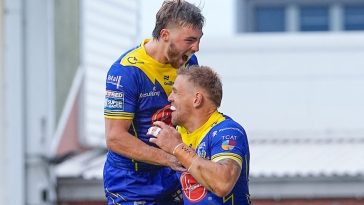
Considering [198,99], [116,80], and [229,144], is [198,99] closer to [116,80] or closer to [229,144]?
[229,144]

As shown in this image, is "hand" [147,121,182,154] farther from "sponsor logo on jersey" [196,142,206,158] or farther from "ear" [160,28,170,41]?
"ear" [160,28,170,41]

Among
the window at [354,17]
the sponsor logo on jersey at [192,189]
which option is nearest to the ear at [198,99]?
the sponsor logo on jersey at [192,189]

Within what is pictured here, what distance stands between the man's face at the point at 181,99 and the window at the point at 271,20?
2063 cm

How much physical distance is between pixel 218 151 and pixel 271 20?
21133mm

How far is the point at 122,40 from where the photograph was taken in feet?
70.3

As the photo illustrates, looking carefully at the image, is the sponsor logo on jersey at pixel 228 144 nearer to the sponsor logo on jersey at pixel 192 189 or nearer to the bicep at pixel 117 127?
the sponsor logo on jersey at pixel 192 189

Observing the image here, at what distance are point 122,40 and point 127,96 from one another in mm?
13589

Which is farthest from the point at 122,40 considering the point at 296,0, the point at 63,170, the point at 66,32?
the point at 296,0

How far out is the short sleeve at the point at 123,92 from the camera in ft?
25.8
